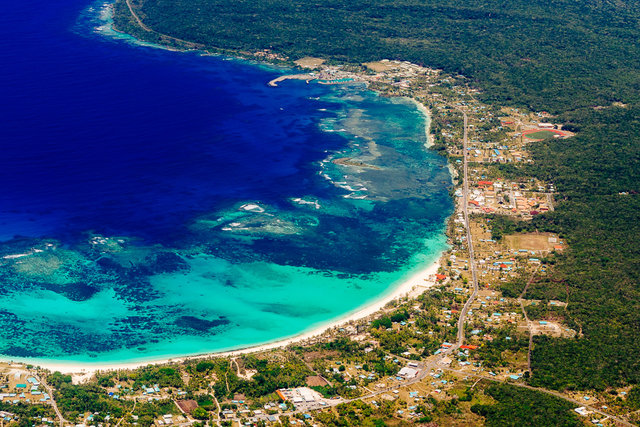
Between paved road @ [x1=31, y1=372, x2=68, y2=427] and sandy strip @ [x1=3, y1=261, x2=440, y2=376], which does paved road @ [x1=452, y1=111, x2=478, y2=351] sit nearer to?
sandy strip @ [x1=3, y1=261, x2=440, y2=376]

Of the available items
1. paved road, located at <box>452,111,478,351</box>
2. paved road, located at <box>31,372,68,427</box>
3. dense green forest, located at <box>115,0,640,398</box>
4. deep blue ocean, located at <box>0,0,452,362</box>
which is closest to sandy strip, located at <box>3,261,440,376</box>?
deep blue ocean, located at <box>0,0,452,362</box>

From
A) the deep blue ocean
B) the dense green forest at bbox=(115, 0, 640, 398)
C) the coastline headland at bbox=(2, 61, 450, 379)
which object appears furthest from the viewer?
the deep blue ocean

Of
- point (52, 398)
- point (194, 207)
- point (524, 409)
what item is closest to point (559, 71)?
point (194, 207)

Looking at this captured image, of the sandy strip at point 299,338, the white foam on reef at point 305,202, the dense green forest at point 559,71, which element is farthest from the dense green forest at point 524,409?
the white foam on reef at point 305,202

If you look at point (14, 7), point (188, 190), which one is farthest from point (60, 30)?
point (188, 190)

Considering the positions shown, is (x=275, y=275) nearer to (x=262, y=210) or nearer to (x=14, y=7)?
(x=262, y=210)

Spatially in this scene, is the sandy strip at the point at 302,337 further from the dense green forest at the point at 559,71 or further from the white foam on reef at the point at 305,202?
the white foam on reef at the point at 305,202
